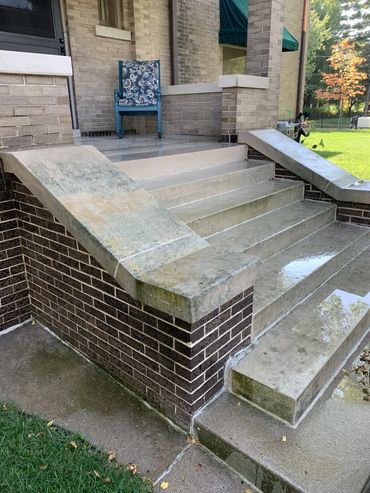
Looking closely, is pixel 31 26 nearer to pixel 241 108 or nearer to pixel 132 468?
pixel 241 108

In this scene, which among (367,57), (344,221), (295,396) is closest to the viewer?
(295,396)

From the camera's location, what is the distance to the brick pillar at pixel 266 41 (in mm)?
4887

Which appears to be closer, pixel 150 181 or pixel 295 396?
pixel 295 396

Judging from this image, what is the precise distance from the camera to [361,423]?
1725 millimetres

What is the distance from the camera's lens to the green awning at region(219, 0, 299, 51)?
25.4 feet

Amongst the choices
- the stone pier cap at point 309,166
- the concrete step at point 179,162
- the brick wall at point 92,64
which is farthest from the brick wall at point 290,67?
→ the concrete step at point 179,162

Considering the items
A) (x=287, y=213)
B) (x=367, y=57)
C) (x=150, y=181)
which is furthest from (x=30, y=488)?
(x=367, y=57)

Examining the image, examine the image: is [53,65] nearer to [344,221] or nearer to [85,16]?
[344,221]

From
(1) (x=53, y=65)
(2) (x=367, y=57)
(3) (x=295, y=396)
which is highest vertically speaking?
(2) (x=367, y=57)

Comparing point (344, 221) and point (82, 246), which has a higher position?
point (82, 246)

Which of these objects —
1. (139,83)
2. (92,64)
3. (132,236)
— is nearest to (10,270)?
(132,236)

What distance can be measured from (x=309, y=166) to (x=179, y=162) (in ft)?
4.76

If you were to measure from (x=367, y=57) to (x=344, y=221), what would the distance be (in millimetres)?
33915

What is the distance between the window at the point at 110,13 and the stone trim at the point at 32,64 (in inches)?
173
